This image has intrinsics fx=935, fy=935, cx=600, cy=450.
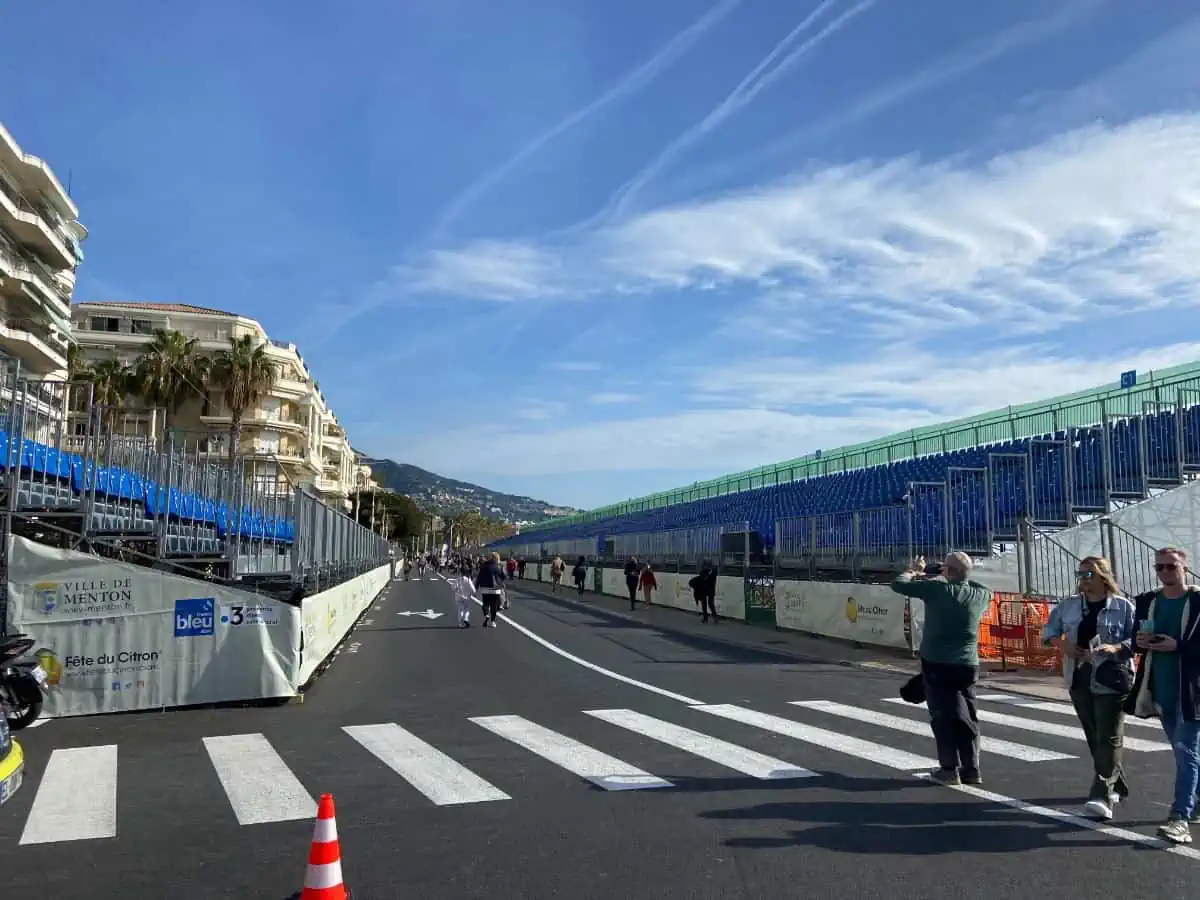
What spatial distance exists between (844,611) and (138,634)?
12.8 meters

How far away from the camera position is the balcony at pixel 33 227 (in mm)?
47034

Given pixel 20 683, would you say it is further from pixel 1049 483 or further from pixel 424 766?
pixel 1049 483

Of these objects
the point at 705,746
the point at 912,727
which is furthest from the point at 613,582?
the point at 705,746

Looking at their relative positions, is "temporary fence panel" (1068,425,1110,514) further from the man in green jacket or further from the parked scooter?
the parked scooter

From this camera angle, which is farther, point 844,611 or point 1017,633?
point 844,611

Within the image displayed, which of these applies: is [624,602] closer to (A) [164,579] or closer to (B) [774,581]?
(B) [774,581]

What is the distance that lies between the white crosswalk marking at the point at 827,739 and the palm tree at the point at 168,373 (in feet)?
164

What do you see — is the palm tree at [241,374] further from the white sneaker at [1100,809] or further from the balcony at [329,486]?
the white sneaker at [1100,809]

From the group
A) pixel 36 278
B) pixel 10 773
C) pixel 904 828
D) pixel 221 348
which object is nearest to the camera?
pixel 10 773

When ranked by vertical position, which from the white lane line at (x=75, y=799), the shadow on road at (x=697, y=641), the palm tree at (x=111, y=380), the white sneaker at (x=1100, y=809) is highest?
the palm tree at (x=111, y=380)

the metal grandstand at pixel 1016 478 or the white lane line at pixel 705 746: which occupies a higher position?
the metal grandstand at pixel 1016 478

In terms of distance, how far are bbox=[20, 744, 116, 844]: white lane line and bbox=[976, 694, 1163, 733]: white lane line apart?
9.32 metres

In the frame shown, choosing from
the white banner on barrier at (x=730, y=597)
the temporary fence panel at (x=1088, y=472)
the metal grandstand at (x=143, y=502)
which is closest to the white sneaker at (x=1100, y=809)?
the metal grandstand at (x=143, y=502)

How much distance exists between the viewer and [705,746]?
27.6 ft
